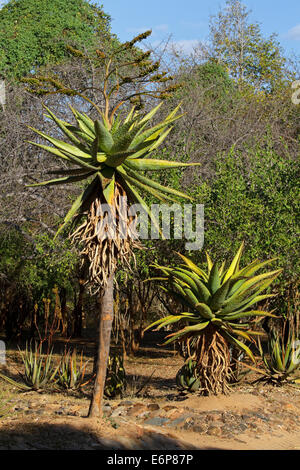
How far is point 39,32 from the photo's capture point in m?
24.9

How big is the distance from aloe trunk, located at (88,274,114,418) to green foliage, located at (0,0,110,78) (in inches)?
665

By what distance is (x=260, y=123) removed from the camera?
23.6 m

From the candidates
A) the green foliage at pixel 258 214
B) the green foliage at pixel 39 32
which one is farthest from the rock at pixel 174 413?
the green foliage at pixel 39 32

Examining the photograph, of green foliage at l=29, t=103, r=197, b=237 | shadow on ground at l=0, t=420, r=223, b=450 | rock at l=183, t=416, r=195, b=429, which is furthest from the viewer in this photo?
rock at l=183, t=416, r=195, b=429

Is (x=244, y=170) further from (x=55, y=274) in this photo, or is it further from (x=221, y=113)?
(x=221, y=113)

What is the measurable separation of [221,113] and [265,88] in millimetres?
9431

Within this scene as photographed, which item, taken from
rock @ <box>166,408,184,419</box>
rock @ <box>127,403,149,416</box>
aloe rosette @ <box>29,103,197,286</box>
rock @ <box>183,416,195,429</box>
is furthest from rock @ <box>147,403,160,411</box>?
aloe rosette @ <box>29,103,197,286</box>

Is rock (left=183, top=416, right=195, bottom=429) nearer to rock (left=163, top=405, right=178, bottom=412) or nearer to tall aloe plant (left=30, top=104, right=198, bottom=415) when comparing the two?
rock (left=163, top=405, right=178, bottom=412)

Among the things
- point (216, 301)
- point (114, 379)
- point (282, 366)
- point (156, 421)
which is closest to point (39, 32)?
point (114, 379)

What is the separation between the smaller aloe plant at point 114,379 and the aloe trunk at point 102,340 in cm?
249

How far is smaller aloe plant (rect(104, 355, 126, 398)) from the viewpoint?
10484 mm

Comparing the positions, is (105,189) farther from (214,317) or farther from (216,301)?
(214,317)

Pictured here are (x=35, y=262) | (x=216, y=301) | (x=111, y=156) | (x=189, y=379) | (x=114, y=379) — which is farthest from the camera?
(x=35, y=262)

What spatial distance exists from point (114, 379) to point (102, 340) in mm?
2967
